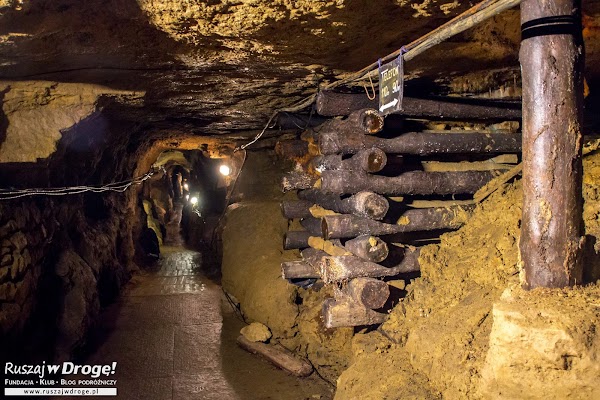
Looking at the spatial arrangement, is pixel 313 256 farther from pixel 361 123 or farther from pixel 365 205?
pixel 361 123

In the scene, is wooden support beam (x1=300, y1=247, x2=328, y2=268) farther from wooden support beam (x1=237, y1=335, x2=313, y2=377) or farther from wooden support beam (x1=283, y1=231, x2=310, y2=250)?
wooden support beam (x1=237, y1=335, x2=313, y2=377)

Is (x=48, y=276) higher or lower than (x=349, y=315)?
higher

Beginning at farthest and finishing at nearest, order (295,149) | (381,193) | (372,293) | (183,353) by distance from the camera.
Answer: (295,149) → (183,353) → (381,193) → (372,293)

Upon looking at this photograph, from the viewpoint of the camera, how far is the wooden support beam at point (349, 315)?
16.3 ft

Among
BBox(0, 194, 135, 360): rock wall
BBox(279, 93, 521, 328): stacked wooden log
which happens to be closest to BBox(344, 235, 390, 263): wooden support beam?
BBox(279, 93, 521, 328): stacked wooden log

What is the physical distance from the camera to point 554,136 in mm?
2496

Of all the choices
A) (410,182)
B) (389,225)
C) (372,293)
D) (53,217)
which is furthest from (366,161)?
(53,217)

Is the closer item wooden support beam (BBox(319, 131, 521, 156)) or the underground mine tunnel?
the underground mine tunnel

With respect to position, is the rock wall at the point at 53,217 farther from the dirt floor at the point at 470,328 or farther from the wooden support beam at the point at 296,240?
the wooden support beam at the point at 296,240

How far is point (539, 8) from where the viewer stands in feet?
8.20

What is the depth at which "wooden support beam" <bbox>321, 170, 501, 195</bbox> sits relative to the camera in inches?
190

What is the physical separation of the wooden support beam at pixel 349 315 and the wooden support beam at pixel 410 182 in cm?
153

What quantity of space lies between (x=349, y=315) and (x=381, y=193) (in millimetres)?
1689

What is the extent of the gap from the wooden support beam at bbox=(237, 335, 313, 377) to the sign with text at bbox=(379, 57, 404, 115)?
14.4ft
